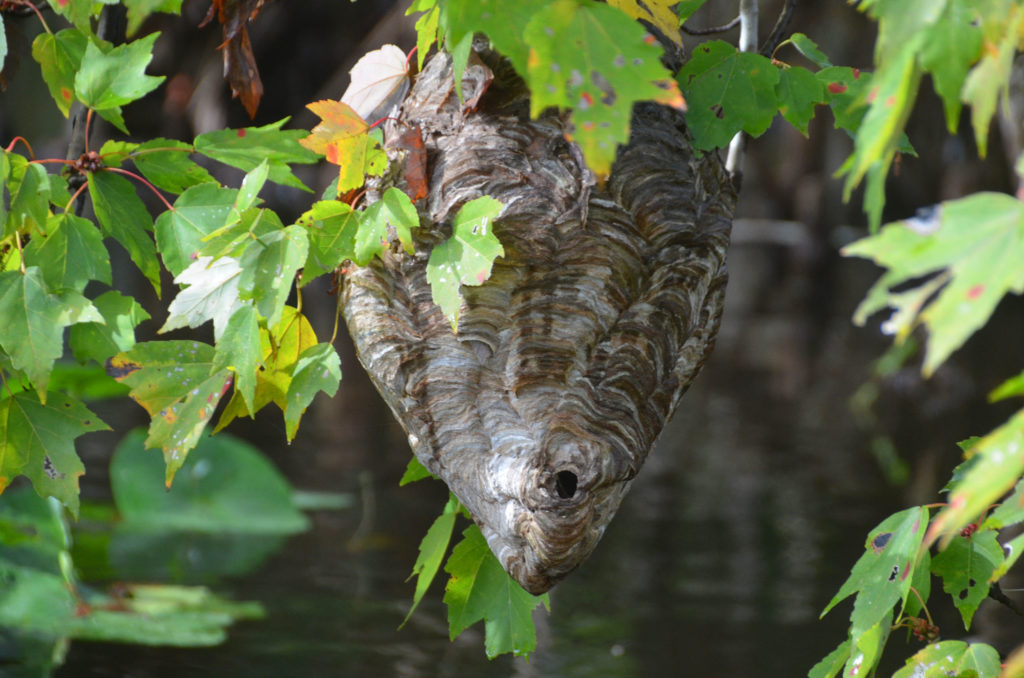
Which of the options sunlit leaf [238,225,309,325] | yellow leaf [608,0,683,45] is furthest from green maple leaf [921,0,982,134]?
sunlit leaf [238,225,309,325]

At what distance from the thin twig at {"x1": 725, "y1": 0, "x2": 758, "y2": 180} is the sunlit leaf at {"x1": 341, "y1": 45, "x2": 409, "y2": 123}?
467mm

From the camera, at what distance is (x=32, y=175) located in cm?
112

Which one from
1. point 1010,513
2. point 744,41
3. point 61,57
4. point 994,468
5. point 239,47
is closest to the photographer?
point 994,468

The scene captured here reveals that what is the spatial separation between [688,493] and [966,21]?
164 inches

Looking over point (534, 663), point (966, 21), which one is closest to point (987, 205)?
point (966, 21)

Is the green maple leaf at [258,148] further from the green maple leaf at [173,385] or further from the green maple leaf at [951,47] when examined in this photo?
the green maple leaf at [951,47]

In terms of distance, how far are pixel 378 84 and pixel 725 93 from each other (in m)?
0.41

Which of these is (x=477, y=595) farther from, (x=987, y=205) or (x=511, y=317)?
(x=987, y=205)

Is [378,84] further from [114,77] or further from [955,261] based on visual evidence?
[955,261]

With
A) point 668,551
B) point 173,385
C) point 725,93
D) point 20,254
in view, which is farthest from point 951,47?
point 668,551

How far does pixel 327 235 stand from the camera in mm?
1143

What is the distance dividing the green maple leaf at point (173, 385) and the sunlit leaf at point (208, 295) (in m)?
0.05

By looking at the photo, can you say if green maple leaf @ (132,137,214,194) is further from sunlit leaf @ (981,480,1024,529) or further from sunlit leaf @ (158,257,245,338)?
sunlit leaf @ (981,480,1024,529)

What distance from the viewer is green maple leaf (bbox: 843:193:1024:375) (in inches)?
23.8
